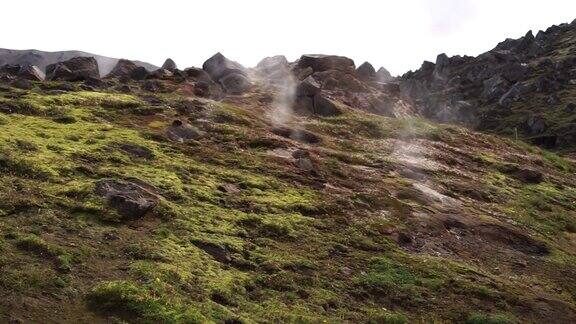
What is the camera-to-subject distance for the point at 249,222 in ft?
108

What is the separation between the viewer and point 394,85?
109688 millimetres

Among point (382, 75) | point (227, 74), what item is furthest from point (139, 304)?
point (382, 75)

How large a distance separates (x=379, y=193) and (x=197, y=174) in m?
15.3

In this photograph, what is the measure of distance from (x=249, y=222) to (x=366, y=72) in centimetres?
8489

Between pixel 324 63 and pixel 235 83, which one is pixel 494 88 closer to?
pixel 324 63

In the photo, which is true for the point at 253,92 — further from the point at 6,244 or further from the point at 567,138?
the point at 567,138

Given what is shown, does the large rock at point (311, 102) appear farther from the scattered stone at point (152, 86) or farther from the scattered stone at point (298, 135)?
the scattered stone at point (152, 86)

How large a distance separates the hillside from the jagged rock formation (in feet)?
227

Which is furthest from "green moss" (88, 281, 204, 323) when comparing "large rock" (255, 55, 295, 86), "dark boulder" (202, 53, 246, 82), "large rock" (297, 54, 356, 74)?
"large rock" (297, 54, 356, 74)

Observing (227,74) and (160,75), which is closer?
(160,75)

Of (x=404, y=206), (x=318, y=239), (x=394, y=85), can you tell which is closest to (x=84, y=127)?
(x=318, y=239)

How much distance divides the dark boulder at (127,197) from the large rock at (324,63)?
78939 mm

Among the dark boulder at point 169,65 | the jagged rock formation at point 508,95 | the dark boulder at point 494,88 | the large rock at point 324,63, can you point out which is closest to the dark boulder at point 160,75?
the dark boulder at point 169,65

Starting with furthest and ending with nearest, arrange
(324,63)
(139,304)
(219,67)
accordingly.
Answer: (324,63), (219,67), (139,304)
